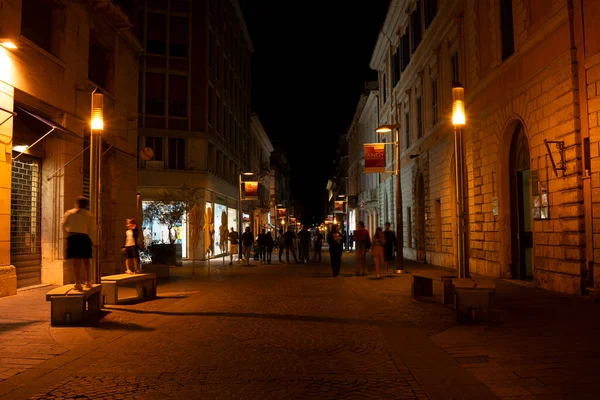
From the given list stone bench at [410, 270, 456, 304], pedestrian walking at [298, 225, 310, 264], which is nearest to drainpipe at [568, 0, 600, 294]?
stone bench at [410, 270, 456, 304]

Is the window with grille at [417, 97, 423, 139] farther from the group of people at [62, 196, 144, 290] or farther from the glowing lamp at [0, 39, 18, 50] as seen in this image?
the group of people at [62, 196, 144, 290]

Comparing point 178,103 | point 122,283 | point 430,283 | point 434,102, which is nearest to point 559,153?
point 430,283

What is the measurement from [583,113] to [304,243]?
57.5 ft

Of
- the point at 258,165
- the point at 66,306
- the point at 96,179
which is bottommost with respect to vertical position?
the point at 66,306

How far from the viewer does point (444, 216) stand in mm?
21984

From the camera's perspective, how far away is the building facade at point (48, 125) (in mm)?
12227

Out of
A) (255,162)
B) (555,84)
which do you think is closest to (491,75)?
(555,84)

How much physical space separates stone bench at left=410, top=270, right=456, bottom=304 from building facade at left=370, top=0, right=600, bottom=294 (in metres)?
1.37

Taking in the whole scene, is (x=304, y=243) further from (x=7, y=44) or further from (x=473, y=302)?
(x=473, y=302)

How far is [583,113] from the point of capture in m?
11.5

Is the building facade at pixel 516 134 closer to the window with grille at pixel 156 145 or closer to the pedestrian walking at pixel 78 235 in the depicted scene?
the pedestrian walking at pixel 78 235

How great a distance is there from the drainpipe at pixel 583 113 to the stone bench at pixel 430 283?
9.25 ft

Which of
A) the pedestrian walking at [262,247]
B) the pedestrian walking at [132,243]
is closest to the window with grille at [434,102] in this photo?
the pedestrian walking at [262,247]

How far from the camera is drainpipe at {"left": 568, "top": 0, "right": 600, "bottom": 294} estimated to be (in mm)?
11273
